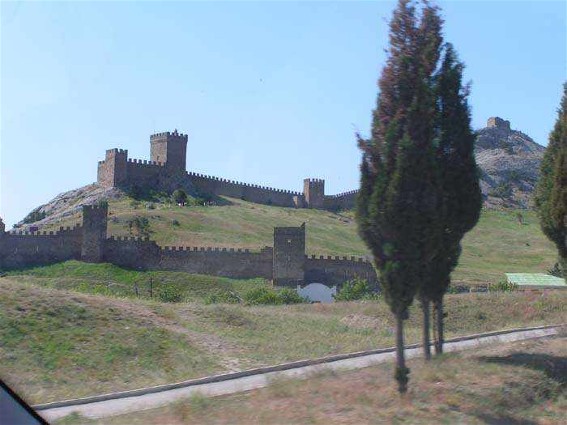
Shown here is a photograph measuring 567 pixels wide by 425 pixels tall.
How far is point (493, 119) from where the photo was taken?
119500mm

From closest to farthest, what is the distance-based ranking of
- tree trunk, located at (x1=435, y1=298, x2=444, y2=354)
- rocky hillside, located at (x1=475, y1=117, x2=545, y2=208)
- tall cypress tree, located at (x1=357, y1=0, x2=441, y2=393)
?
tall cypress tree, located at (x1=357, y1=0, x2=441, y2=393)
tree trunk, located at (x1=435, y1=298, x2=444, y2=354)
rocky hillside, located at (x1=475, y1=117, x2=545, y2=208)

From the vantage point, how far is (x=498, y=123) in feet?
390

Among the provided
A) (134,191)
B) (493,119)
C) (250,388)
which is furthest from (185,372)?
(493,119)

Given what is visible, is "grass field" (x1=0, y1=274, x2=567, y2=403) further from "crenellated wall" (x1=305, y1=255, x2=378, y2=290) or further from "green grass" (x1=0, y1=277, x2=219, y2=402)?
"crenellated wall" (x1=305, y1=255, x2=378, y2=290)

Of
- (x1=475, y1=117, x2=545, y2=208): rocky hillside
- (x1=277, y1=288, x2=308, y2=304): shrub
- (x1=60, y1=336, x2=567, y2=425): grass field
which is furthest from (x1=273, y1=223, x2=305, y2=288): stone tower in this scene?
(x1=475, y1=117, x2=545, y2=208): rocky hillside

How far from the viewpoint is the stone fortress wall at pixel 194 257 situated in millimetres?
43812

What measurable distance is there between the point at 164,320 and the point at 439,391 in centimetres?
971

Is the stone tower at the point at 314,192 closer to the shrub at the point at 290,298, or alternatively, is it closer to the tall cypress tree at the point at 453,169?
the shrub at the point at 290,298

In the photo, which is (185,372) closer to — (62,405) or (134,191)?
(62,405)

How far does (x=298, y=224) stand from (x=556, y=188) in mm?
47265

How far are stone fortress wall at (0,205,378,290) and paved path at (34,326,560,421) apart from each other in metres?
27.6

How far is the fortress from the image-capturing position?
210 ft

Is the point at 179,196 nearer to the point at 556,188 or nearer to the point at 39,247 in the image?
the point at 39,247

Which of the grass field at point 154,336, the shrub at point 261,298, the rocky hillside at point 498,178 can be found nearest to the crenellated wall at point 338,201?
the rocky hillside at point 498,178
